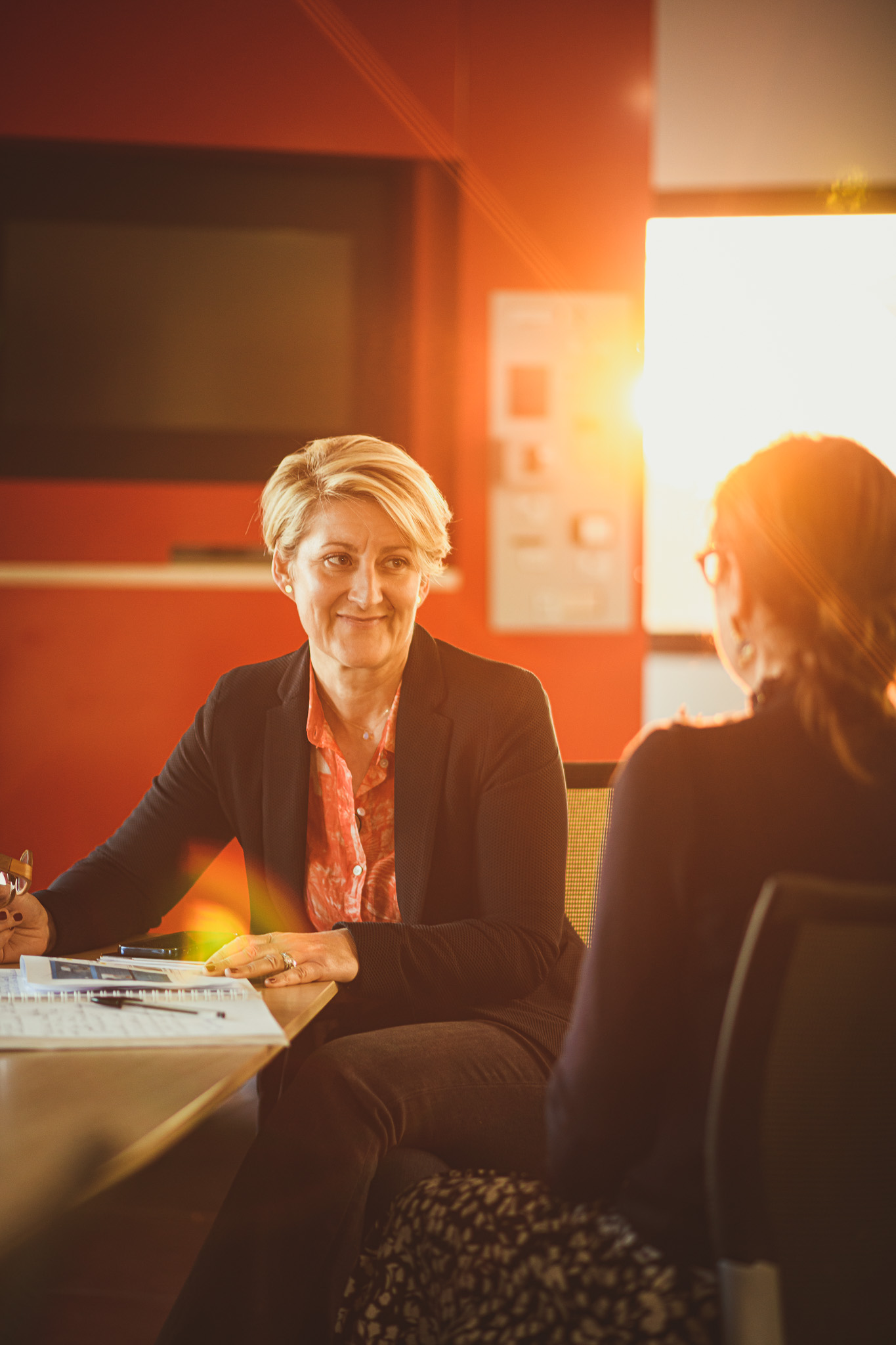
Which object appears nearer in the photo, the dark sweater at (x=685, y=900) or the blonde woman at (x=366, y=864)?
the dark sweater at (x=685, y=900)

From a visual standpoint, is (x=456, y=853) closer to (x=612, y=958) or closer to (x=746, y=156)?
(x=612, y=958)

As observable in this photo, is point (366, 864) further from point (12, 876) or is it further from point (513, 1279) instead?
point (513, 1279)

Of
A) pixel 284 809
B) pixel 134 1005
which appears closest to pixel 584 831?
pixel 284 809

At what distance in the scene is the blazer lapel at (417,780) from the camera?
156cm

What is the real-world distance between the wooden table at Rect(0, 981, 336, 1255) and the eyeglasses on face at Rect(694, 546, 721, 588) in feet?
1.91

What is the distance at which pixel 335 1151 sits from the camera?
1.16 meters

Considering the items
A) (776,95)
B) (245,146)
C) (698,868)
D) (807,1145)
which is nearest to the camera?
(807,1145)

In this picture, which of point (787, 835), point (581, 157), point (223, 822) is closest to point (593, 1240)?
point (787, 835)

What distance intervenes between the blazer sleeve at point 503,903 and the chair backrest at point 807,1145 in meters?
0.60

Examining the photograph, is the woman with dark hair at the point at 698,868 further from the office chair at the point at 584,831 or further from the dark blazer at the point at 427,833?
the office chair at the point at 584,831

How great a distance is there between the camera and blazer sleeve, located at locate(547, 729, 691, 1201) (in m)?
0.88

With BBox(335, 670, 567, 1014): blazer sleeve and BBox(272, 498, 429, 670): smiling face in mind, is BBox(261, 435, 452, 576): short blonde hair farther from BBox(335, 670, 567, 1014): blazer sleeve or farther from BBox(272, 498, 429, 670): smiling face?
BBox(335, 670, 567, 1014): blazer sleeve

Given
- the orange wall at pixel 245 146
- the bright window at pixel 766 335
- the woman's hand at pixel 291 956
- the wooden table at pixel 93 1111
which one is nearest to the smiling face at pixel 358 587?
the woman's hand at pixel 291 956

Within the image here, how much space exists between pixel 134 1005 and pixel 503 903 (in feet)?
1.83
